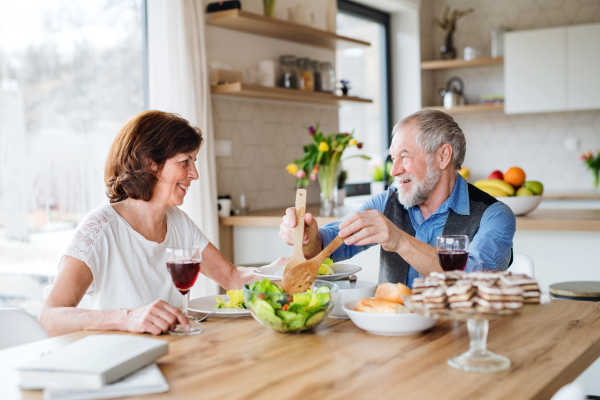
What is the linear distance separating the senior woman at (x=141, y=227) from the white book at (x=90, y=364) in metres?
0.60

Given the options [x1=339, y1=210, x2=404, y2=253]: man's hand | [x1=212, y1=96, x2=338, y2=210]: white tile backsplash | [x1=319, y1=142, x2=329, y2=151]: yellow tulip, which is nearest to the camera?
[x1=339, y1=210, x2=404, y2=253]: man's hand

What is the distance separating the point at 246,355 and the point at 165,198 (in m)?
0.88

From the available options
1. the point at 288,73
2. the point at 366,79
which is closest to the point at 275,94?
the point at 288,73

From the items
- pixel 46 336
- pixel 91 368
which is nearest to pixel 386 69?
pixel 46 336

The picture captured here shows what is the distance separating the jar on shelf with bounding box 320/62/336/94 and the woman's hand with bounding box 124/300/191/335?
2923 millimetres

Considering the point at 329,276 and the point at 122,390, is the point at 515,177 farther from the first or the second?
the point at 122,390

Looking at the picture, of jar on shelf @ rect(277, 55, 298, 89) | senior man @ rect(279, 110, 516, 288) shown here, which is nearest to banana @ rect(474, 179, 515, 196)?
senior man @ rect(279, 110, 516, 288)

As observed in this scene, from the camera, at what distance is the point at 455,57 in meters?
5.81

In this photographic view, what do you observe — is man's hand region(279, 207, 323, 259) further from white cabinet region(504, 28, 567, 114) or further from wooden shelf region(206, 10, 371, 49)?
white cabinet region(504, 28, 567, 114)

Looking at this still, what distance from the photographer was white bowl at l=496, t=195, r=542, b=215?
2883 mm

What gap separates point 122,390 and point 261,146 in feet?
10.1

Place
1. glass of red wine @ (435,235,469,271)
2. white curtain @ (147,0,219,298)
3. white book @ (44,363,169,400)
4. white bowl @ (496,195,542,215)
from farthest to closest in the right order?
1. white curtain @ (147,0,219,298)
2. white bowl @ (496,195,542,215)
3. glass of red wine @ (435,235,469,271)
4. white book @ (44,363,169,400)

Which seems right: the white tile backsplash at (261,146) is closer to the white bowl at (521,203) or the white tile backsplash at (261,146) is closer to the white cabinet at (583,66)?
the white bowl at (521,203)

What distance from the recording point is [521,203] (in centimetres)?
290
